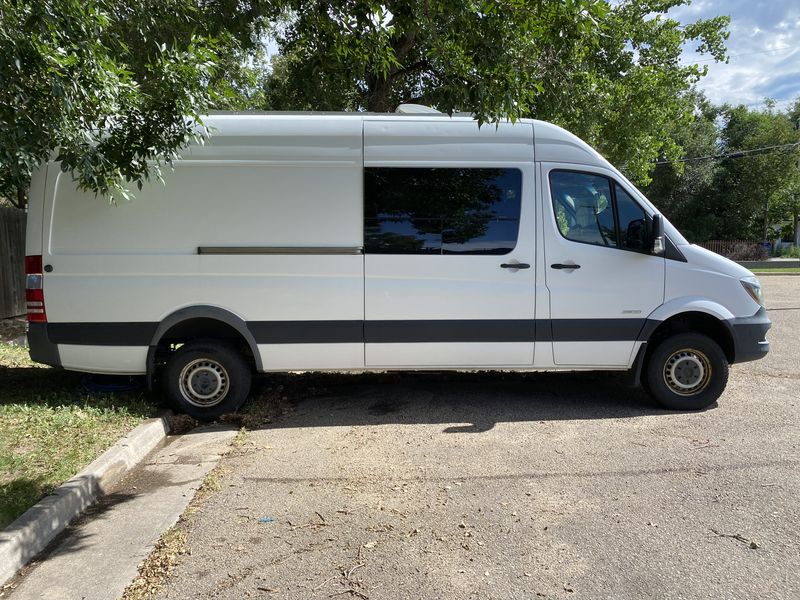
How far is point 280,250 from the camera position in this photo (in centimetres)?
541

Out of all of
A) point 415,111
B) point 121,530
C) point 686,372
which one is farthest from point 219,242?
point 686,372

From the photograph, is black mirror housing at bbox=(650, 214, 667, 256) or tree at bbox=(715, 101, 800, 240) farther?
tree at bbox=(715, 101, 800, 240)

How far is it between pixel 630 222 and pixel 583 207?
18.3 inches

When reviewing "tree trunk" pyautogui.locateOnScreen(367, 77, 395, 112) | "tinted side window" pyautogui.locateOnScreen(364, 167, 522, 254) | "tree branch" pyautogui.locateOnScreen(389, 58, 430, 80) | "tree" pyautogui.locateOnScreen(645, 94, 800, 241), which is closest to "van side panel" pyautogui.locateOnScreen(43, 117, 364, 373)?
"tinted side window" pyautogui.locateOnScreen(364, 167, 522, 254)

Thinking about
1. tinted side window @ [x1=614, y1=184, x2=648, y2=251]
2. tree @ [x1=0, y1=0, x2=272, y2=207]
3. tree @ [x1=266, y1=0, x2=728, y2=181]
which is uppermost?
tree @ [x1=266, y1=0, x2=728, y2=181]

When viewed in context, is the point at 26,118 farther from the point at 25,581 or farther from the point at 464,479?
the point at 464,479

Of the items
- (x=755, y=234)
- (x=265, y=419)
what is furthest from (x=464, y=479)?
→ (x=755, y=234)

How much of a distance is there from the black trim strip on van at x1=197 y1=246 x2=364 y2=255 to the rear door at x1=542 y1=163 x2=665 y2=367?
6.17 feet

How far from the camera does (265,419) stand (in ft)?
18.5

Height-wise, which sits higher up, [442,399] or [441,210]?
[441,210]

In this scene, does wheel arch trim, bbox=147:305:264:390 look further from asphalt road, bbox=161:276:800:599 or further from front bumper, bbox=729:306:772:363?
front bumper, bbox=729:306:772:363

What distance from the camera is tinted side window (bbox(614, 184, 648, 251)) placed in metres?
5.55

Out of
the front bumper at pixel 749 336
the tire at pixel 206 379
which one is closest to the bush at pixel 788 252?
the front bumper at pixel 749 336

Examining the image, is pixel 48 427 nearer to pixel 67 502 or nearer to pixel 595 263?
pixel 67 502
